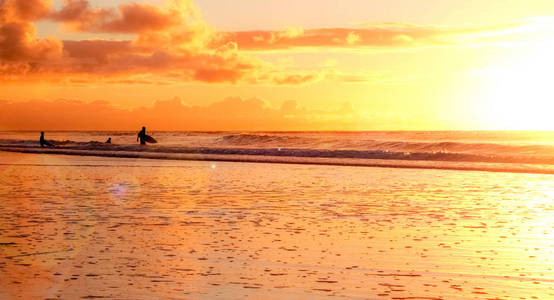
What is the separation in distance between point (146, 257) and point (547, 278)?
556 centimetres

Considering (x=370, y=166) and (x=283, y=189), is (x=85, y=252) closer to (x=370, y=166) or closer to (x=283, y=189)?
(x=283, y=189)

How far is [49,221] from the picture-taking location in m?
12.6

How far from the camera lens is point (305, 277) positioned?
26.6 feet

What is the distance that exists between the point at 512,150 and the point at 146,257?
5101cm

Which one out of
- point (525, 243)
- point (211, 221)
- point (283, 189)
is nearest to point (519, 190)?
point (283, 189)

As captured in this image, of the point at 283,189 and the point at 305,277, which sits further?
the point at 283,189

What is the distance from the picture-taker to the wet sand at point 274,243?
7598 millimetres

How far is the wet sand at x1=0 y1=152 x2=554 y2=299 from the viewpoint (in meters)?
7.60

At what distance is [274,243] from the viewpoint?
1048 centimetres

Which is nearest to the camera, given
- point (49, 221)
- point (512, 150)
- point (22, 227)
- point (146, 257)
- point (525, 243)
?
point (146, 257)

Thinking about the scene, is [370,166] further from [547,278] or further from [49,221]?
[547,278]

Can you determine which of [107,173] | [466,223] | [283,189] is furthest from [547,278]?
[107,173]

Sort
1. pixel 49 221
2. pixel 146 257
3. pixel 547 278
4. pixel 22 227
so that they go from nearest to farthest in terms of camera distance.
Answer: pixel 547 278 < pixel 146 257 < pixel 22 227 < pixel 49 221

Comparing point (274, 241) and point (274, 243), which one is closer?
point (274, 243)
